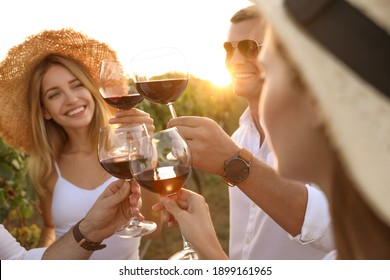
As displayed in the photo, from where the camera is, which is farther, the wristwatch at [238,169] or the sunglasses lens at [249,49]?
the sunglasses lens at [249,49]

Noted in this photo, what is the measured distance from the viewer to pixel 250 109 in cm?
327

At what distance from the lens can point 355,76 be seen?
0.90 meters

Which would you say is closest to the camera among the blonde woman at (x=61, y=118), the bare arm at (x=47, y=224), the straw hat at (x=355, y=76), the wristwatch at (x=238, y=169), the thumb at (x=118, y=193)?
the straw hat at (x=355, y=76)

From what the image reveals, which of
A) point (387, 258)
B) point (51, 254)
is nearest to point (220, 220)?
point (51, 254)

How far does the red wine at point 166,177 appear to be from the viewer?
6.21ft

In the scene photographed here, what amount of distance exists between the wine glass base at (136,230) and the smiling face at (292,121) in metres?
1.35

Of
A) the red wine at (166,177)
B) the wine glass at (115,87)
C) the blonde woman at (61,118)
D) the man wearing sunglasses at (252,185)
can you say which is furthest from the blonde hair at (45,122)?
the red wine at (166,177)

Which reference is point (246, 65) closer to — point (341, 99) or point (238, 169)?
point (238, 169)

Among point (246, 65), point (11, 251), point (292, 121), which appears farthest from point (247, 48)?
point (292, 121)

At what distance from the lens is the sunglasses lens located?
3.11m

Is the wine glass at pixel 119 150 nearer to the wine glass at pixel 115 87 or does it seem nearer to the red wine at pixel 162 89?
the red wine at pixel 162 89

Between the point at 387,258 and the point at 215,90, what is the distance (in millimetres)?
11739

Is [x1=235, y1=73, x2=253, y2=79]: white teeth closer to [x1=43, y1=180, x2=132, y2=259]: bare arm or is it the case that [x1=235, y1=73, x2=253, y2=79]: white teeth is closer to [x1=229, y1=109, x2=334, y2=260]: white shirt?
[x1=229, y1=109, x2=334, y2=260]: white shirt

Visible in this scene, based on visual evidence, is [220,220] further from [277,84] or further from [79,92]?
[277,84]
